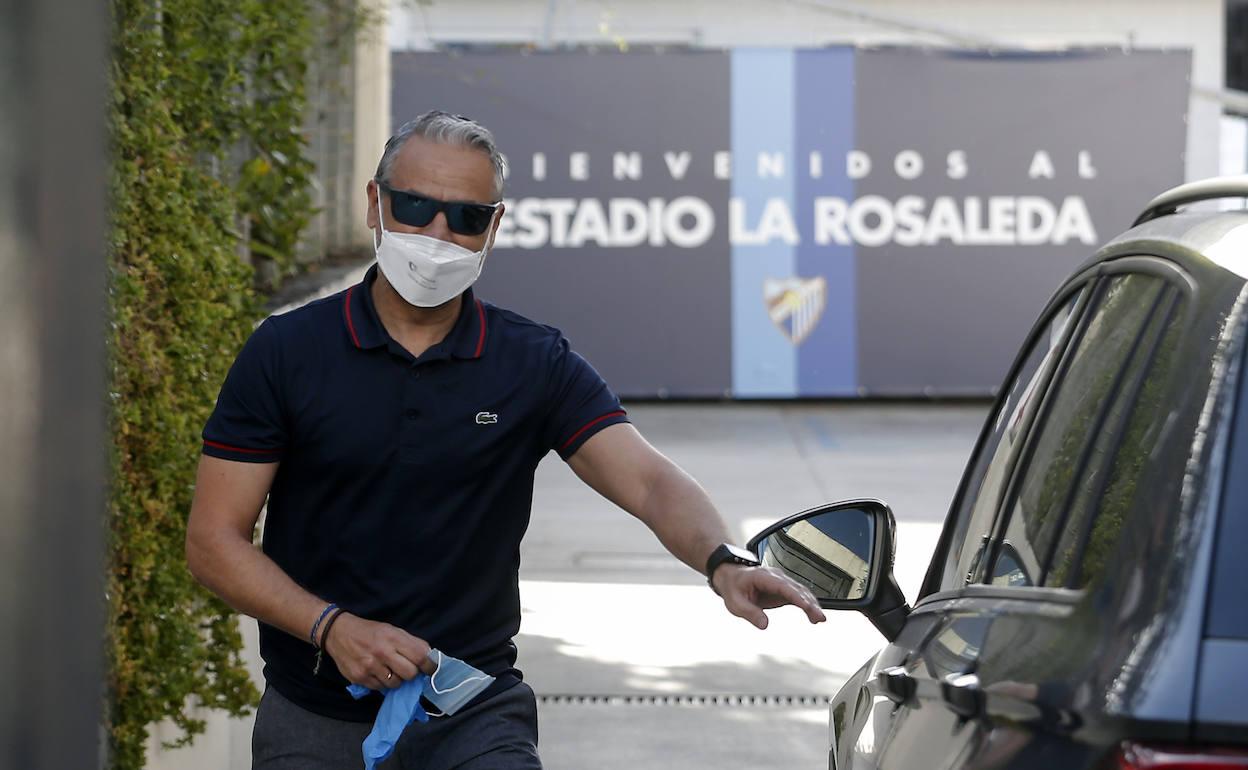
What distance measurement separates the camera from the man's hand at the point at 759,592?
2721mm

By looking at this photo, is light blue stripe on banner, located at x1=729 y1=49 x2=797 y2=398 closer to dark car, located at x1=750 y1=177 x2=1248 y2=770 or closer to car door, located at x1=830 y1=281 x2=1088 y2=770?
car door, located at x1=830 y1=281 x2=1088 y2=770

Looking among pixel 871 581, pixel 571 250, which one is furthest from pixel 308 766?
pixel 571 250

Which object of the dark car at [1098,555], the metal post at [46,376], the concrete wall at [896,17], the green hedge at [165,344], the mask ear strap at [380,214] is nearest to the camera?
the metal post at [46,376]

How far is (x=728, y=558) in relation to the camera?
112 inches

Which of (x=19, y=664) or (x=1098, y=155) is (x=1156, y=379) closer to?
(x=19, y=664)

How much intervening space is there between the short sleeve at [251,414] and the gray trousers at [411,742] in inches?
18.3

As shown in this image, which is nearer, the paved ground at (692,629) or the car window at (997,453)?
the car window at (997,453)

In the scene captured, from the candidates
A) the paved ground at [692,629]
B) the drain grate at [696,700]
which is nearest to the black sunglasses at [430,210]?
the paved ground at [692,629]

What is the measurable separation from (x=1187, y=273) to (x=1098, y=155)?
42.7 feet

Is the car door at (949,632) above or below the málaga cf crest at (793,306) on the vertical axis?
above

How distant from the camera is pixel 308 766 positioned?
2.97m

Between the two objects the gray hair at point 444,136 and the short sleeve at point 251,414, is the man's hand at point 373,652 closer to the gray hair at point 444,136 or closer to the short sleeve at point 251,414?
the short sleeve at point 251,414

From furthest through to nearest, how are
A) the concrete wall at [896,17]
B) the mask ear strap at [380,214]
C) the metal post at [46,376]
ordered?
1. the concrete wall at [896,17]
2. the mask ear strap at [380,214]
3. the metal post at [46,376]

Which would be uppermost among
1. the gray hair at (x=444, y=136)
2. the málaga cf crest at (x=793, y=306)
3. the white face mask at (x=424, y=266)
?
the gray hair at (x=444, y=136)
